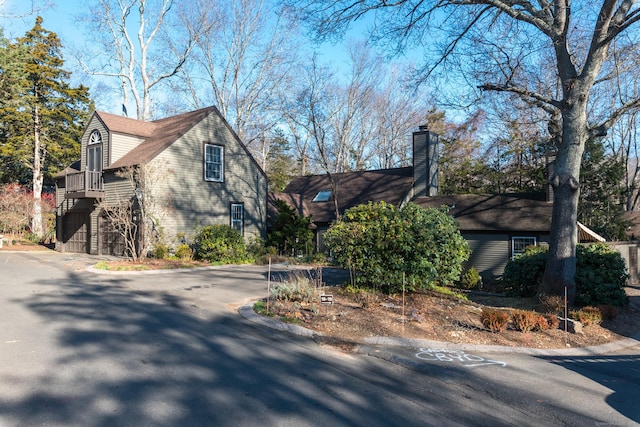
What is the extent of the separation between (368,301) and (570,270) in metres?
5.18

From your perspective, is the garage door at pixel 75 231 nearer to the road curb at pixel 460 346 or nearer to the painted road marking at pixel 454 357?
the road curb at pixel 460 346

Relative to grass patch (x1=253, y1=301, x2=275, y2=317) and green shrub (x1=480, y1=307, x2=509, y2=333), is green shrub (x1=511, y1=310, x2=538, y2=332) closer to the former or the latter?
green shrub (x1=480, y1=307, x2=509, y2=333)

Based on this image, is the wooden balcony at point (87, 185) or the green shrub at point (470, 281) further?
the wooden balcony at point (87, 185)

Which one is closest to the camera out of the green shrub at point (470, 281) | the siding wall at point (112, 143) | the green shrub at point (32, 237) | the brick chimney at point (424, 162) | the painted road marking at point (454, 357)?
the painted road marking at point (454, 357)

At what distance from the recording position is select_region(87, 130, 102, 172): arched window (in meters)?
21.0

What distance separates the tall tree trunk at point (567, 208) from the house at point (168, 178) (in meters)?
15.2

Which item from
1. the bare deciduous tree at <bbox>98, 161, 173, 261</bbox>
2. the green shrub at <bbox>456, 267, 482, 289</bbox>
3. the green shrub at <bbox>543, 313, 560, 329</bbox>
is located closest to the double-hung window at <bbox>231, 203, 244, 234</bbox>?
the bare deciduous tree at <bbox>98, 161, 173, 261</bbox>

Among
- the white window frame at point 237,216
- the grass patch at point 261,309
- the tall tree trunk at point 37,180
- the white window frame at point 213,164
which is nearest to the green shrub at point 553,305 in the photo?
the grass patch at point 261,309

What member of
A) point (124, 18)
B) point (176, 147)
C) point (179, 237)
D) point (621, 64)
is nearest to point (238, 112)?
point (124, 18)

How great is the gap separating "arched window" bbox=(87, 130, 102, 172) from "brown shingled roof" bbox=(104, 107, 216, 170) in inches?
42.2

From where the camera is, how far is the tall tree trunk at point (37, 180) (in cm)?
2846

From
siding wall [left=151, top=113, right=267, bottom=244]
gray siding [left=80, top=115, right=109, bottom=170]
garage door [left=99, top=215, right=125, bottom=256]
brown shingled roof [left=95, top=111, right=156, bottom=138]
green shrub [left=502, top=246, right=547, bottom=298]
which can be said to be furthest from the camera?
brown shingled roof [left=95, top=111, right=156, bottom=138]

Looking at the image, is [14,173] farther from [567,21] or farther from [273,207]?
[567,21]

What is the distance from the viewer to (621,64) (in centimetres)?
1263
